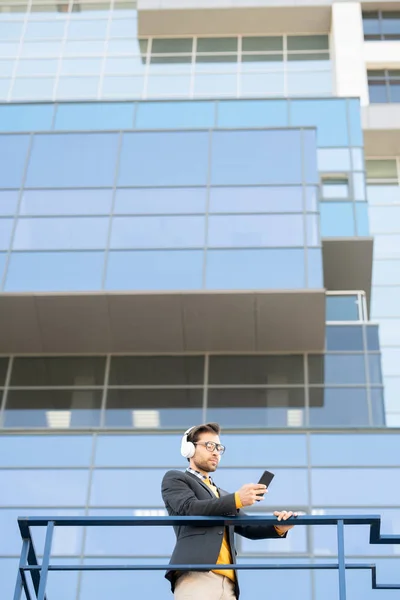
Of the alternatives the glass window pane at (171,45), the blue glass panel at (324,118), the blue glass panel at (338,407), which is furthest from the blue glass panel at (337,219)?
the glass window pane at (171,45)

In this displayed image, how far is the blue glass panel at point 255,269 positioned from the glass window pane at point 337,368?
162cm

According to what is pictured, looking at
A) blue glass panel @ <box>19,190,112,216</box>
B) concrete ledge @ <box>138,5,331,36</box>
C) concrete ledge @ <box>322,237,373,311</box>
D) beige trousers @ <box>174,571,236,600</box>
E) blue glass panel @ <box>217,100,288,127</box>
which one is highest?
concrete ledge @ <box>138,5,331,36</box>

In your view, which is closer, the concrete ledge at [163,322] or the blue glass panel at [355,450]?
the blue glass panel at [355,450]

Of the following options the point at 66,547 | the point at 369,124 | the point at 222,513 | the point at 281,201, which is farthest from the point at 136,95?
the point at 222,513

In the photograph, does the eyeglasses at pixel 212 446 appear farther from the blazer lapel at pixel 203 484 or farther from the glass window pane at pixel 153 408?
the glass window pane at pixel 153 408

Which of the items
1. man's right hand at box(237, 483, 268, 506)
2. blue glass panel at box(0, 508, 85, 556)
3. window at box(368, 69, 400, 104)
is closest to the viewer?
man's right hand at box(237, 483, 268, 506)

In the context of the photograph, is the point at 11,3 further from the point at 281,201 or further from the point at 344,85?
the point at 281,201

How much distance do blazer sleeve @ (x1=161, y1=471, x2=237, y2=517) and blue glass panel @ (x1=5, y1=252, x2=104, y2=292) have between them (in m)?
10.3

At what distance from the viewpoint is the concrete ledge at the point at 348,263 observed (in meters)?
18.9

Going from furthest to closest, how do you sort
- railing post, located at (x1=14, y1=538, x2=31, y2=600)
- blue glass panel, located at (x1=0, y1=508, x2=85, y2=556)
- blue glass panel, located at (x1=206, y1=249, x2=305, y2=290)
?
blue glass panel, located at (x1=206, y1=249, x2=305, y2=290) < blue glass panel, located at (x1=0, y1=508, x2=85, y2=556) < railing post, located at (x1=14, y1=538, x2=31, y2=600)

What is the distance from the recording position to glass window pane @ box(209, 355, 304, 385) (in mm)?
17078

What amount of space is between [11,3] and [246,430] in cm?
1712

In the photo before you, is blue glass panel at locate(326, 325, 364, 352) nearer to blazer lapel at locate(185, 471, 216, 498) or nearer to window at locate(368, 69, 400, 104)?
window at locate(368, 69, 400, 104)

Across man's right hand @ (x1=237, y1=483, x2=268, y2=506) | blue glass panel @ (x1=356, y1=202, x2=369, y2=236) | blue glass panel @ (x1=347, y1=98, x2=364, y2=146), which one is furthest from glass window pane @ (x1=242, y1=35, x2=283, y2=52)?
man's right hand @ (x1=237, y1=483, x2=268, y2=506)
